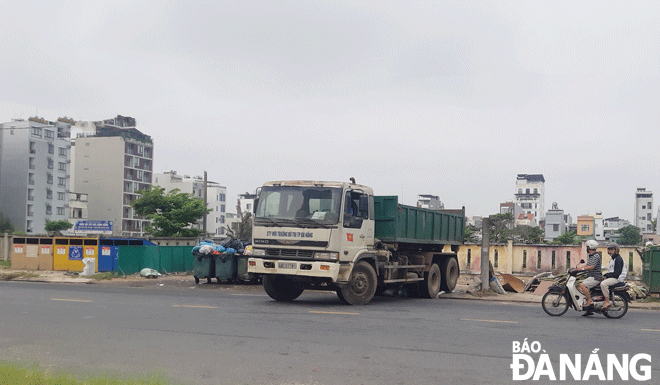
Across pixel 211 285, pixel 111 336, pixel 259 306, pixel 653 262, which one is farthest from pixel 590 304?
pixel 211 285

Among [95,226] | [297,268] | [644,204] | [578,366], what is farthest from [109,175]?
[578,366]

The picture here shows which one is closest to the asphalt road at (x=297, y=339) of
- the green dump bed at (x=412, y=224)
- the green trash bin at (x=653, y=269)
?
the green dump bed at (x=412, y=224)

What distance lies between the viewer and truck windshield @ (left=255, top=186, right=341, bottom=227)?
51.8 feet

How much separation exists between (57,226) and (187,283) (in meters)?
75.9

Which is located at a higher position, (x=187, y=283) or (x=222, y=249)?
(x=222, y=249)

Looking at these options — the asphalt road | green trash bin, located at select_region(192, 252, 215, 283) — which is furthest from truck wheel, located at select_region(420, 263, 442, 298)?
green trash bin, located at select_region(192, 252, 215, 283)

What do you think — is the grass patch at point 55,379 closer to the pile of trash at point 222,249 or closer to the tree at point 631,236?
the pile of trash at point 222,249

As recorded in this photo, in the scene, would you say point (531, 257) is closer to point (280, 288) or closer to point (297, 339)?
point (280, 288)

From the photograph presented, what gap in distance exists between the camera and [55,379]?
22.4 ft

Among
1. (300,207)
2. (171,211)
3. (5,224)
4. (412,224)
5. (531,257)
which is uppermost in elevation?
(300,207)

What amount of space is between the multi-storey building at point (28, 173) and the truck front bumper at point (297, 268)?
87218 mm

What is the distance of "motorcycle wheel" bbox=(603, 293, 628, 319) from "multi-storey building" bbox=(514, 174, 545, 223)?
155392 millimetres

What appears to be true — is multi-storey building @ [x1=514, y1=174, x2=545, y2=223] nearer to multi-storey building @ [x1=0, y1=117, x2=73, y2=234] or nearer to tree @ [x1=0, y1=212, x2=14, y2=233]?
multi-storey building @ [x1=0, y1=117, x2=73, y2=234]

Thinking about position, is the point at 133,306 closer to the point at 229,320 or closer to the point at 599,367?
the point at 229,320
